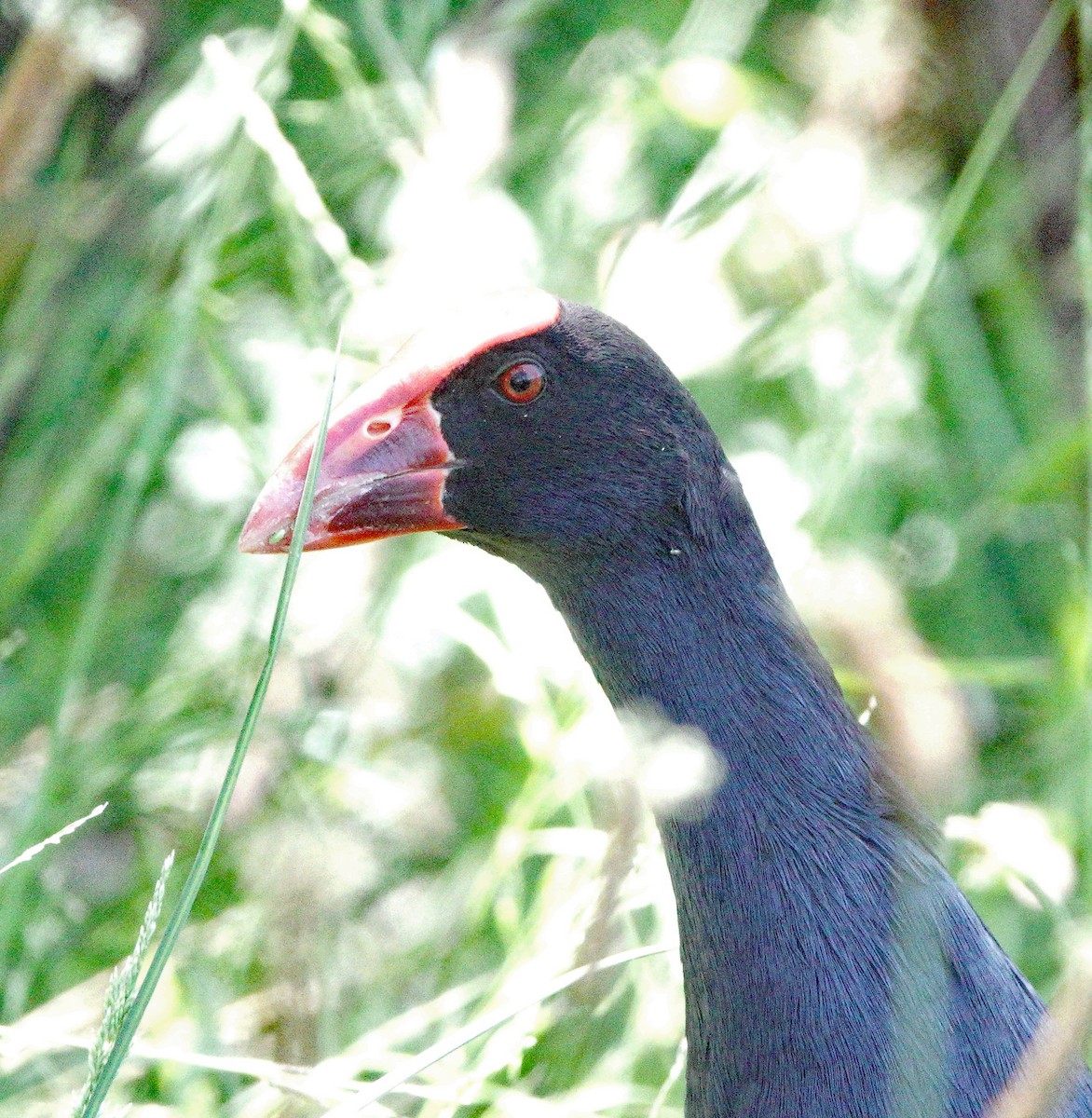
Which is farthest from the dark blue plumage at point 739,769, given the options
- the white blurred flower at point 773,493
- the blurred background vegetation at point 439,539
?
the white blurred flower at point 773,493

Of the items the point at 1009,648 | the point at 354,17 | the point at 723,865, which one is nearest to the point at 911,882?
the point at 723,865

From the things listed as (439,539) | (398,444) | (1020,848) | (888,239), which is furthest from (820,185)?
(398,444)

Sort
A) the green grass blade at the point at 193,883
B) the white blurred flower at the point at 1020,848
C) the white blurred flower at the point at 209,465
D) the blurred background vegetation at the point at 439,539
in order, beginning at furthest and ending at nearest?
the white blurred flower at the point at 209,465
the blurred background vegetation at the point at 439,539
the white blurred flower at the point at 1020,848
the green grass blade at the point at 193,883

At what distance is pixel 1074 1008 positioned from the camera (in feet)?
2.40

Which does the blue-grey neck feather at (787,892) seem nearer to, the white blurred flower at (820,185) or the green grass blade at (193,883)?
the green grass blade at (193,883)

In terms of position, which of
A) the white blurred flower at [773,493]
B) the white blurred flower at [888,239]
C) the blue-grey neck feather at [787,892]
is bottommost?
the white blurred flower at [773,493]

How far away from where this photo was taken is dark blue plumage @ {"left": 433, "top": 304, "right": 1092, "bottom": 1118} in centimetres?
124

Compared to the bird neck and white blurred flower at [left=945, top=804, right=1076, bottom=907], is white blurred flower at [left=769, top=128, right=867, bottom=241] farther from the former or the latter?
the bird neck

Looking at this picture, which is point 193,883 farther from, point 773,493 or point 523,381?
point 773,493

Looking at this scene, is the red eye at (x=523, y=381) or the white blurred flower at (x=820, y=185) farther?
the white blurred flower at (x=820, y=185)

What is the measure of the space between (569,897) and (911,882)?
55 cm

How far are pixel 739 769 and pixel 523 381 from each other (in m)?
0.37

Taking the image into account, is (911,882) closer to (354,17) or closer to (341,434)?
(341,434)

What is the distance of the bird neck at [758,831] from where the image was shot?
1.25 metres
